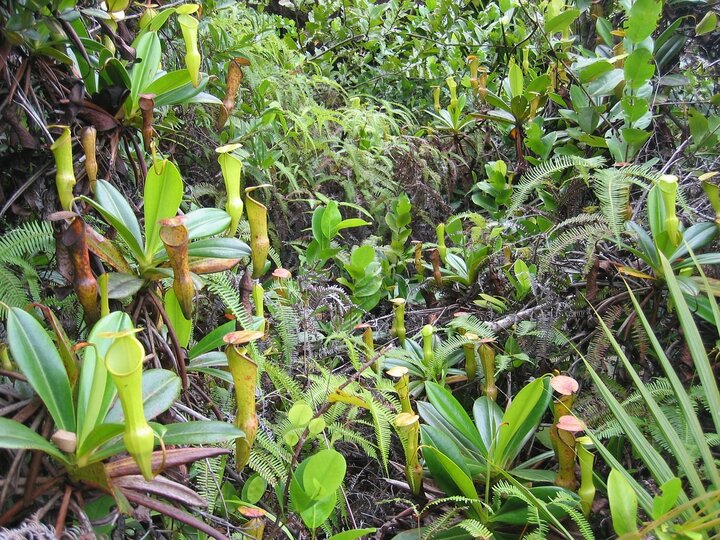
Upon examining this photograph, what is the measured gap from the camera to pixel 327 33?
3.95 m

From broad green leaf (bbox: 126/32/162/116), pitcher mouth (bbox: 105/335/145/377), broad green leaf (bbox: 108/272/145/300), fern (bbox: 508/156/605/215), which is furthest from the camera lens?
fern (bbox: 508/156/605/215)

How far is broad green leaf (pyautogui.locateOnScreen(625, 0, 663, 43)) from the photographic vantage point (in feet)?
5.94

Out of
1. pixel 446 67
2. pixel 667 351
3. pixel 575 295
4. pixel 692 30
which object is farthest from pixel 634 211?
pixel 446 67

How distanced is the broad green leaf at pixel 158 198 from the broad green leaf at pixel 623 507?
3.00 feet

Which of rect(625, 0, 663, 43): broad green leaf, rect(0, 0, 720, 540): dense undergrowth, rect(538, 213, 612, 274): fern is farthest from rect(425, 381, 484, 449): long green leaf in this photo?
rect(625, 0, 663, 43): broad green leaf

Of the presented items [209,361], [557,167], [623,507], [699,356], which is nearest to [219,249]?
[209,361]

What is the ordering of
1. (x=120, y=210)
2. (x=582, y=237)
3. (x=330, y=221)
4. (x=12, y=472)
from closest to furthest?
(x=12, y=472) → (x=120, y=210) → (x=582, y=237) → (x=330, y=221)

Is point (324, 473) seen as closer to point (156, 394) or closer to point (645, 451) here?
point (156, 394)

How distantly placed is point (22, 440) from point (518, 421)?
96cm

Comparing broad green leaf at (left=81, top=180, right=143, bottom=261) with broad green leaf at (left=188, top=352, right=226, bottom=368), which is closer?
broad green leaf at (left=81, top=180, right=143, bottom=261)

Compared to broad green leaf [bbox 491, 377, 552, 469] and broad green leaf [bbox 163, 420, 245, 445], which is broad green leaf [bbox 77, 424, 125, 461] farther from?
broad green leaf [bbox 491, 377, 552, 469]

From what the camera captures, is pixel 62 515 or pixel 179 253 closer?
pixel 62 515

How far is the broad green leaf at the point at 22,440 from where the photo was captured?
2.23 ft

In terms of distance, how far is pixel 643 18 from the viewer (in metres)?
1.83
